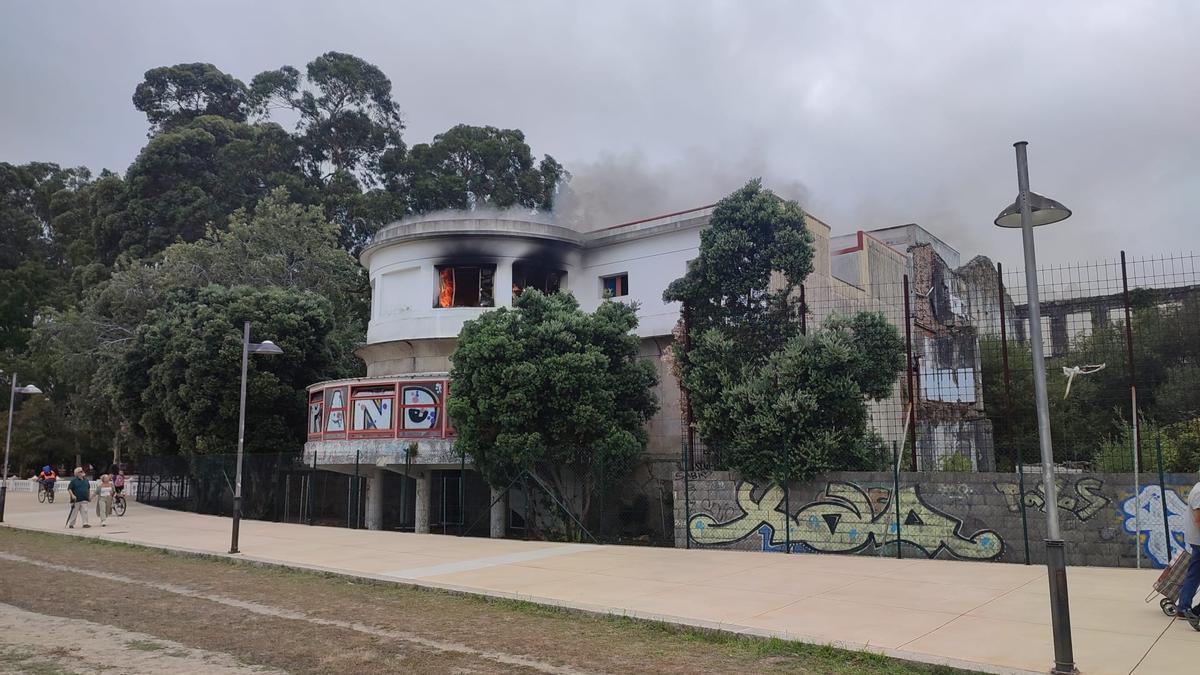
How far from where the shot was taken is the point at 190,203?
50688 mm

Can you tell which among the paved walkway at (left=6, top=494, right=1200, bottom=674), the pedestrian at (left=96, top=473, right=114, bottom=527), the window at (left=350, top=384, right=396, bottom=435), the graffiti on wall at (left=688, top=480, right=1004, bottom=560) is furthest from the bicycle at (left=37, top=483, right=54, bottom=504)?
the graffiti on wall at (left=688, top=480, right=1004, bottom=560)

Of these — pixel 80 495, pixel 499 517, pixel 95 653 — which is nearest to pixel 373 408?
pixel 499 517

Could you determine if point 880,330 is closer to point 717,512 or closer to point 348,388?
point 717,512

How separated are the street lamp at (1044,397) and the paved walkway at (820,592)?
0.42m

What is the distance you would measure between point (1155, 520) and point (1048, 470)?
818 cm

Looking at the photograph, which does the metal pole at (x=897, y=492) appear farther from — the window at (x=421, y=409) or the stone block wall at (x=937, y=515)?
the window at (x=421, y=409)

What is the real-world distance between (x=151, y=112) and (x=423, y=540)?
174ft

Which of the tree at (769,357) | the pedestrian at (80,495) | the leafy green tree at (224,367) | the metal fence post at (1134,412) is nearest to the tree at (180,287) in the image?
the leafy green tree at (224,367)

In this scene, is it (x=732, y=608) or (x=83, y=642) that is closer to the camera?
(x=83, y=642)

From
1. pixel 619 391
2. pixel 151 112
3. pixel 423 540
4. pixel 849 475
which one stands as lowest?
pixel 423 540

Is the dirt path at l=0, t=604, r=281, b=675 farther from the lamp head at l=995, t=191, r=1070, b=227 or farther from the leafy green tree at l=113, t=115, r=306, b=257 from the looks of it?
the leafy green tree at l=113, t=115, r=306, b=257

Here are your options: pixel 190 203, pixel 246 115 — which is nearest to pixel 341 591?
pixel 190 203

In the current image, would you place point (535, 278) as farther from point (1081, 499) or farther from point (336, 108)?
point (336, 108)

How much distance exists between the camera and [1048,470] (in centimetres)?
766
